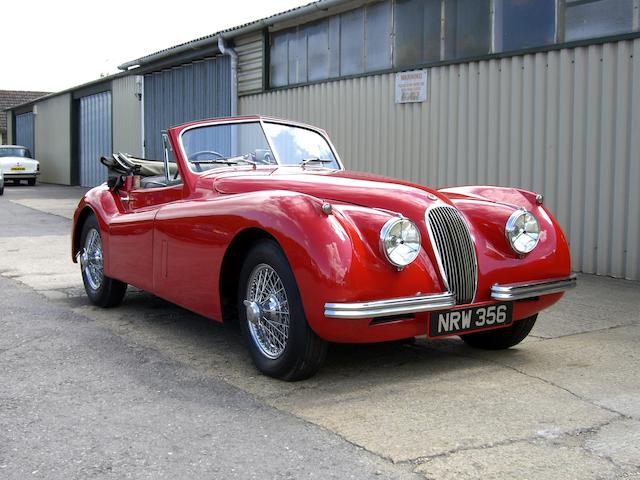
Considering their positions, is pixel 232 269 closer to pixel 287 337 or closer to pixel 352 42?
pixel 287 337

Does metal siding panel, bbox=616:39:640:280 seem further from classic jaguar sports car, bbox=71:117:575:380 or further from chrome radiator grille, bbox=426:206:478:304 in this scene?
chrome radiator grille, bbox=426:206:478:304

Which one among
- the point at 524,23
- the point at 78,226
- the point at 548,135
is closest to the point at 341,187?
the point at 78,226

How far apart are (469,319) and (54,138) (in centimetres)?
2975

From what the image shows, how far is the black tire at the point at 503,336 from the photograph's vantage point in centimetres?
489

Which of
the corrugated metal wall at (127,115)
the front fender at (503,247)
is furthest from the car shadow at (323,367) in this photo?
the corrugated metal wall at (127,115)

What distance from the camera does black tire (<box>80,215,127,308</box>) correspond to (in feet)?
21.1

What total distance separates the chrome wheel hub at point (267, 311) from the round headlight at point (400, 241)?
63 cm

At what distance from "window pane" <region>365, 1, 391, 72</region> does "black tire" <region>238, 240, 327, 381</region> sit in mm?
8138

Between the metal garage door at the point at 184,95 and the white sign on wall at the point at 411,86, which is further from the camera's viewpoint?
the metal garage door at the point at 184,95

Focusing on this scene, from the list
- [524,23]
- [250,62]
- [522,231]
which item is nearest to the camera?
[522,231]

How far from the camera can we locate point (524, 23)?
9422mm

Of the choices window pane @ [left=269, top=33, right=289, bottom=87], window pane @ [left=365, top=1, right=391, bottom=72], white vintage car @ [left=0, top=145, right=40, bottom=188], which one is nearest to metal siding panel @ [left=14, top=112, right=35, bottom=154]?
white vintage car @ [left=0, top=145, right=40, bottom=188]

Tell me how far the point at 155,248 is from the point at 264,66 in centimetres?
1028

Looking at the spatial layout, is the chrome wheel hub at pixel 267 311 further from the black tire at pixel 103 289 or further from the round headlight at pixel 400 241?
the black tire at pixel 103 289
